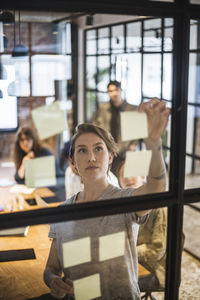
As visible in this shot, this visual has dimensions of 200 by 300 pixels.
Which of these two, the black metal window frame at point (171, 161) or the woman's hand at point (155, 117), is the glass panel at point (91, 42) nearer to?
the woman's hand at point (155, 117)

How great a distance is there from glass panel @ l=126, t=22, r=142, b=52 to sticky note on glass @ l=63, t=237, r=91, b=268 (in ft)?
13.6

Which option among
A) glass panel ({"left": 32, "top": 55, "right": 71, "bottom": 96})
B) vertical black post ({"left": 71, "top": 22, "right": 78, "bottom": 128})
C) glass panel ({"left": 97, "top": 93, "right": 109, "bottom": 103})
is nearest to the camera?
glass panel ({"left": 97, "top": 93, "right": 109, "bottom": 103})

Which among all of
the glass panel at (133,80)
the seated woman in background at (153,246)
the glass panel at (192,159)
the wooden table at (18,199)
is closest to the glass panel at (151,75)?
the glass panel at (133,80)

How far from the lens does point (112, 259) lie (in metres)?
1.23

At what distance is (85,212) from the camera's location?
3.44 feet

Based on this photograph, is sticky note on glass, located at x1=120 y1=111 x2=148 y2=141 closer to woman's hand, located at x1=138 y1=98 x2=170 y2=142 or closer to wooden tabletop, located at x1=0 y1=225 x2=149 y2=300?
woman's hand, located at x1=138 y1=98 x2=170 y2=142

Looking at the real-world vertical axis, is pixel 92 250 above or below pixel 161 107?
below

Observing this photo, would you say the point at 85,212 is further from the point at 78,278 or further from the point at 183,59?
the point at 183,59

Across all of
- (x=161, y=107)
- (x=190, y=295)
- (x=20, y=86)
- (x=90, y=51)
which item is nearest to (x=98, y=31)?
(x=90, y=51)

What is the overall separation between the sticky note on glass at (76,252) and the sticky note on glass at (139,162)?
0.87 feet

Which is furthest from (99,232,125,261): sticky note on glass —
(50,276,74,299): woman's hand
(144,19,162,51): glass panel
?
(144,19,162,51): glass panel

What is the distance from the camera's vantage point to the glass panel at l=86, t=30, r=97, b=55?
6.49 m

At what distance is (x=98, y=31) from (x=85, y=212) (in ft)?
18.4

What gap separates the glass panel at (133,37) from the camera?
4982 mm
